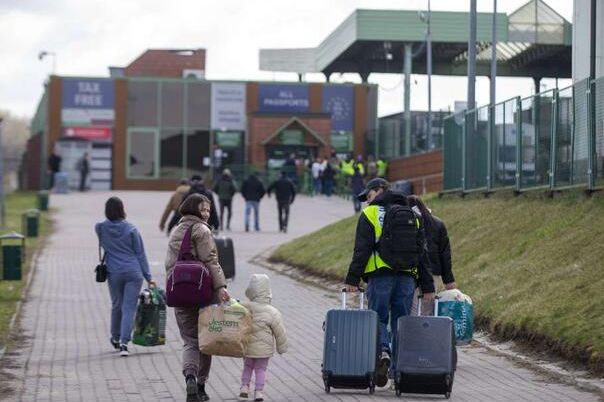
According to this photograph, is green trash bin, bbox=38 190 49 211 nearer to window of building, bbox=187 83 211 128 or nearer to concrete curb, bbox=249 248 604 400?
window of building, bbox=187 83 211 128

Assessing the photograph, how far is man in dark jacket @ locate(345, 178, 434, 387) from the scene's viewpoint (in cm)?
1306

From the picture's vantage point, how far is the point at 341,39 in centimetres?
7156

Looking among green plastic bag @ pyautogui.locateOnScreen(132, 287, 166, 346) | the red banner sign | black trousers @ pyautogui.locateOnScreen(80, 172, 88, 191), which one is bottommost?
green plastic bag @ pyautogui.locateOnScreen(132, 287, 166, 346)

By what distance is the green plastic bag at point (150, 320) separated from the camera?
647 inches

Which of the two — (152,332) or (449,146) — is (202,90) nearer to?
(449,146)

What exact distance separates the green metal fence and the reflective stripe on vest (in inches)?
377

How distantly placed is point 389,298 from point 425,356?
707mm

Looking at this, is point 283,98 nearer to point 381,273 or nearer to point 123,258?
point 123,258

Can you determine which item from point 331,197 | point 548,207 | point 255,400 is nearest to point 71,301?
point 548,207

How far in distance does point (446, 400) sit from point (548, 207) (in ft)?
35.8

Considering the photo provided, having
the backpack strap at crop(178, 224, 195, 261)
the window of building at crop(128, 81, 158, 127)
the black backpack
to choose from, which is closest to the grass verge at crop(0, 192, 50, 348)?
the backpack strap at crop(178, 224, 195, 261)

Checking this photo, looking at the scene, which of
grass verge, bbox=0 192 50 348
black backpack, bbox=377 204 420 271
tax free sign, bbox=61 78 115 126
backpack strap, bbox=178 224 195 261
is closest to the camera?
backpack strap, bbox=178 224 195 261

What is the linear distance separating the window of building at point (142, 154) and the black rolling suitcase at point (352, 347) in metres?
60.7

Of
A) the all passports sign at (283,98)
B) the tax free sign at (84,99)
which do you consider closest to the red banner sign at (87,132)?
the tax free sign at (84,99)
